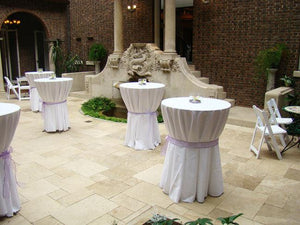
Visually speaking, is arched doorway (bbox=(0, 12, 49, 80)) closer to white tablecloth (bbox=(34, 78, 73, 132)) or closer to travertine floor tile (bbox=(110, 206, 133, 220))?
white tablecloth (bbox=(34, 78, 73, 132))

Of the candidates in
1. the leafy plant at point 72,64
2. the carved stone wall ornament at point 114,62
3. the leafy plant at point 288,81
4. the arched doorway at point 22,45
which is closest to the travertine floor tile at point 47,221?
the leafy plant at point 288,81

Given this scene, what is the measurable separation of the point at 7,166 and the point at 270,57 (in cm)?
587

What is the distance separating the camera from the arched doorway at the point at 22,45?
44.9ft

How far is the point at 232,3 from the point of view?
7617mm

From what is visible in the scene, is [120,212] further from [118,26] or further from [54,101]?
[118,26]

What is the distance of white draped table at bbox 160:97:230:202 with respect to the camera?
2975 mm

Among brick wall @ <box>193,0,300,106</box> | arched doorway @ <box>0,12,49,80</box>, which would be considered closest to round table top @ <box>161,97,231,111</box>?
brick wall @ <box>193,0,300,106</box>

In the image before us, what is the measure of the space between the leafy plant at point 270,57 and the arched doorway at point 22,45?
1025 cm

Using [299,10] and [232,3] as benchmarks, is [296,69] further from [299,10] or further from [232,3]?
[232,3]

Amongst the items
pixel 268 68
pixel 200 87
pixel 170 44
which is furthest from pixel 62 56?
pixel 268 68

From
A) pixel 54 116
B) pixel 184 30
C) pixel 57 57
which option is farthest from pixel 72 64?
pixel 54 116

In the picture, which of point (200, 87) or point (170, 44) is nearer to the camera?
point (200, 87)

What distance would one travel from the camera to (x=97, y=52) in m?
11.0

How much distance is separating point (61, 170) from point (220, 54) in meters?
5.68
